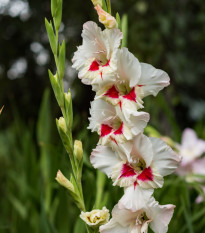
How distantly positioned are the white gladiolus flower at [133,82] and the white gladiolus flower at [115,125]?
19 millimetres

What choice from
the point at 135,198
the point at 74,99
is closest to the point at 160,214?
the point at 135,198

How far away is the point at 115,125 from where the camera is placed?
0.66 metres

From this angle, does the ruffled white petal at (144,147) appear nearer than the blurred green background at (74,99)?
Yes

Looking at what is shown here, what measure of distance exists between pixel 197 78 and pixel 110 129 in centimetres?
530

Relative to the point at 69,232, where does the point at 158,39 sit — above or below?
below

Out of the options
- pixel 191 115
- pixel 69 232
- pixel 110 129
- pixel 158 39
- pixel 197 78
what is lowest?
pixel 191 115

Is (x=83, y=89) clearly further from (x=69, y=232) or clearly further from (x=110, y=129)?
(x=110, y=129)

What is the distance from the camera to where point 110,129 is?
2.11 feet

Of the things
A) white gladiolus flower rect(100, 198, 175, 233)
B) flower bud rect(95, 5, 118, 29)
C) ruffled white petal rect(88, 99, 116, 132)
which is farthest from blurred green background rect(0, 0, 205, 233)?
flower bud rect(95, 5, 118, 29)

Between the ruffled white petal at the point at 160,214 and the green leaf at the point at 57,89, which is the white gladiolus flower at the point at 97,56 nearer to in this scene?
the green leaf at the point at 57,89

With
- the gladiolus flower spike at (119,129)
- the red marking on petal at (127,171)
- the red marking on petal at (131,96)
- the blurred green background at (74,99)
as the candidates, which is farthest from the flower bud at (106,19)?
the blurred green background at (74,99)

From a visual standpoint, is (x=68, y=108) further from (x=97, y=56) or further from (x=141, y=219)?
(x=141, y=219)

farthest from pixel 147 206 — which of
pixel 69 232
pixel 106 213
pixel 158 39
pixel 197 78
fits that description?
pixel 197 78

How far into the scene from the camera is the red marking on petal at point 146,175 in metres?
0.63
